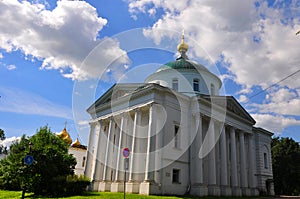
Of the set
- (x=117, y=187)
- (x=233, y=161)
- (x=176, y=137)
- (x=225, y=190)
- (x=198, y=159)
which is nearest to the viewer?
(x=117, y=187)

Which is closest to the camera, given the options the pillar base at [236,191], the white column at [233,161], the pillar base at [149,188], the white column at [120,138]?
the pillar base at [149,188]

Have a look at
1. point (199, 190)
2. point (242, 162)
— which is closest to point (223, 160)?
point (242, 162)

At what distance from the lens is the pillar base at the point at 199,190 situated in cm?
2361

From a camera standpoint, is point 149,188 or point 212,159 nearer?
point 149,188

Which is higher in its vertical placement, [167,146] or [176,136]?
[176,136]

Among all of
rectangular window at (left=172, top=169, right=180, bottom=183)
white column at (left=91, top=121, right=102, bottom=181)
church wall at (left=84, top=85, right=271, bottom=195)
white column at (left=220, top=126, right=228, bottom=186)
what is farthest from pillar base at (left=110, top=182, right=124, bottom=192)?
white column at (left=220, top=126, right=228, bottom=186)

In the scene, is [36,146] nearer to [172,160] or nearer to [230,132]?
[172,160]

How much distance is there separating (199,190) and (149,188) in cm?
541

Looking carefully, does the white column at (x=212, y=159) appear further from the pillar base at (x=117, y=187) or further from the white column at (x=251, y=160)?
the white column at (x=251, y=160)

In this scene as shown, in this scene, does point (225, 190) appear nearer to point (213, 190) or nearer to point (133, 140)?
point (213, 190)

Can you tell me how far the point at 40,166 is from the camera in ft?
67.2

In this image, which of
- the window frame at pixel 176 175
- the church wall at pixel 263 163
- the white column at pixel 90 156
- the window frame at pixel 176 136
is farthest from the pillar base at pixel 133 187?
the church wall at pixel 263 163

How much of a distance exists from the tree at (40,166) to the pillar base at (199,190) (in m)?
11.7

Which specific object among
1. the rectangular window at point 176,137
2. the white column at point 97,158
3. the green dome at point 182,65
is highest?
the green dome at point 182,65
